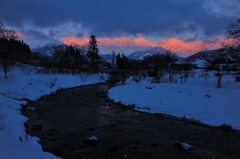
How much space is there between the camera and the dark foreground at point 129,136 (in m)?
7.16

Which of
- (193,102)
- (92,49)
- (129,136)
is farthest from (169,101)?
(92,49)

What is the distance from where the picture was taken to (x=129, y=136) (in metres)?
9.12

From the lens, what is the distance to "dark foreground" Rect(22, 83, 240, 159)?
7.16m

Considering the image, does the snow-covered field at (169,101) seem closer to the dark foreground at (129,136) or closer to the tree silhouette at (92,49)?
the dark foreground at (129,136)

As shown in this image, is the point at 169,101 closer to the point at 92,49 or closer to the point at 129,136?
the point at 129,136

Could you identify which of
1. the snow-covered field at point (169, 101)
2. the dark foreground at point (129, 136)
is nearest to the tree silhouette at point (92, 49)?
the snow-covered field at point (169, 101)

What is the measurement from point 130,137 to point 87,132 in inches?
92.2

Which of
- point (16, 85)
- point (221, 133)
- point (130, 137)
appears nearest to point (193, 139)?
point (221, 133)

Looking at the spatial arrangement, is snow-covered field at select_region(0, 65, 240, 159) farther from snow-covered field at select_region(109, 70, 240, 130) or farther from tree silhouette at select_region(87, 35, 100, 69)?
tree silhouette at select_region(87, 35, 100, 69)

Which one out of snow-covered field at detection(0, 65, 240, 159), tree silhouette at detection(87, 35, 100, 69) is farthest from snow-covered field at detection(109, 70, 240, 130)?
tree silhouette at detection(87, 35, 100, 69)

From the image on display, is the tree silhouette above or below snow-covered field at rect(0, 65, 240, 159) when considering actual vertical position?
above

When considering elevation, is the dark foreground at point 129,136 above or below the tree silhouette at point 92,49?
below

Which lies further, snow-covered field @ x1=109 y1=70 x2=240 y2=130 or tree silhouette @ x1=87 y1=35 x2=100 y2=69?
tree silhouette @ x1=87 y1=35 x2=100 y2=69

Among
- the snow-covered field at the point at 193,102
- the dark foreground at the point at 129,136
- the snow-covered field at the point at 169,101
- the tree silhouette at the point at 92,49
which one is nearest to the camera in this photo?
the dark foreground at the point at 129,136
